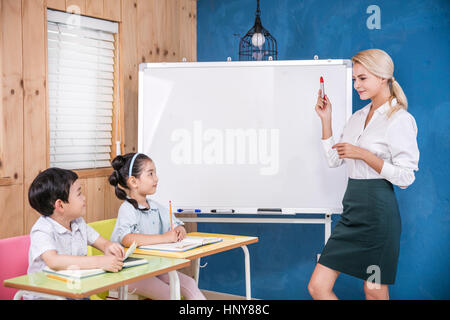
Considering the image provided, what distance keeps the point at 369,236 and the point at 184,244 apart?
830mm

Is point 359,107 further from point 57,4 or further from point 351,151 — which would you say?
point 57,4

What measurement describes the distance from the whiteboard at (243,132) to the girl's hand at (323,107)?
24 centimetres

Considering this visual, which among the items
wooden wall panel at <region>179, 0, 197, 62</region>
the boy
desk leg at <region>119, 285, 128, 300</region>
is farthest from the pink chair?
wooden wall panel at <region>179, 0, 197, 62</region>

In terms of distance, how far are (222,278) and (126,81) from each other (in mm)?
1647

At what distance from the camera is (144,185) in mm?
2488

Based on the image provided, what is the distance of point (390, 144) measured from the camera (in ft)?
7.32

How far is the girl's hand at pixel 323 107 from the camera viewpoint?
2.72 meters

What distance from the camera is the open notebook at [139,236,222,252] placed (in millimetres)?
2167

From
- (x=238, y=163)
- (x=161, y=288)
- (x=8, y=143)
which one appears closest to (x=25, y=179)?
(x=8, y=143)

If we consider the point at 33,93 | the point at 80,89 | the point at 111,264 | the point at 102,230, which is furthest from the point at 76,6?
the point at 111,264

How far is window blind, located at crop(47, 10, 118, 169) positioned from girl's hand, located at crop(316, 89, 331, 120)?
54.7 inches

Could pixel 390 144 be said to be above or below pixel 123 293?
above

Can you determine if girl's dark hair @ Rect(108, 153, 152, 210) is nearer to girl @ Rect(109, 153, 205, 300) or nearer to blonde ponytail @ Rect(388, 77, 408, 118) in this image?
girl @ Rect(109, 153, 205, 300)
